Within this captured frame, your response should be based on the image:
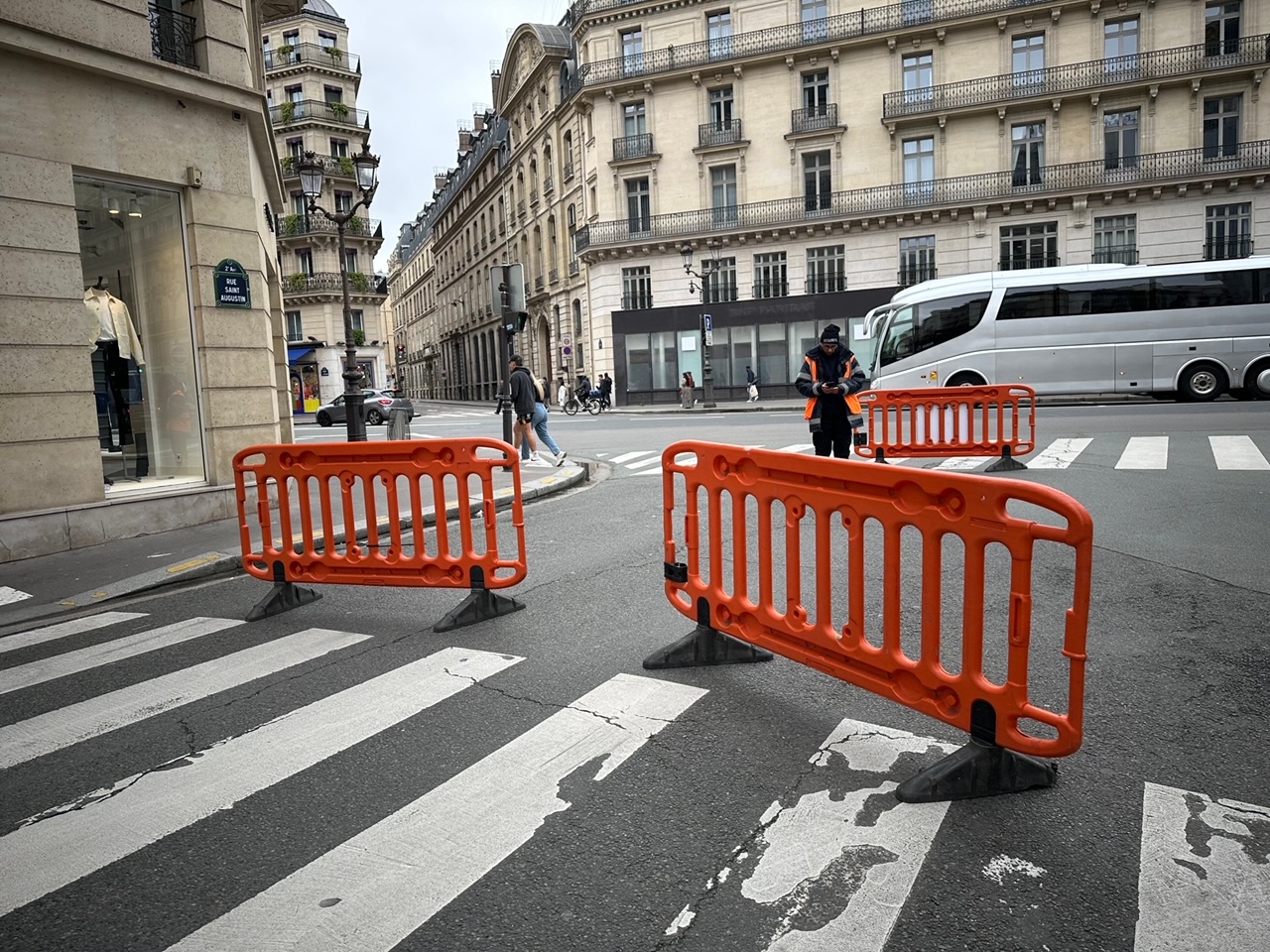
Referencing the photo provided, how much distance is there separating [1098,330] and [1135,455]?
12.8 m

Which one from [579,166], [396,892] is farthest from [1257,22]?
[396,892]

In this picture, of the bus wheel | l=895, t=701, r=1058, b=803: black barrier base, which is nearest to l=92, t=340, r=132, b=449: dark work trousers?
l=895, t=701, r=1058, b=803: black barrier base

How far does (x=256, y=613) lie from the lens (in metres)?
5.85

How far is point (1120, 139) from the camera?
1309 inches

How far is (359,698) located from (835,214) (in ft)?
115

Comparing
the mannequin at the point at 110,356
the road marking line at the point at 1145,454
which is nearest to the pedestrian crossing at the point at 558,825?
the mannequin at the point at 110,356

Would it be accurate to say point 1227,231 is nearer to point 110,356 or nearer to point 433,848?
point 110,356

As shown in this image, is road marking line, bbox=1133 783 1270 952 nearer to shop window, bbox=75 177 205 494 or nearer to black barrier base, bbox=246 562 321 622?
black barrier base, bbox=246 562 321 622

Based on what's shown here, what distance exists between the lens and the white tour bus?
21547 mm

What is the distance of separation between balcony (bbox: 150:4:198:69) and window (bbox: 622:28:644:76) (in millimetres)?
31173

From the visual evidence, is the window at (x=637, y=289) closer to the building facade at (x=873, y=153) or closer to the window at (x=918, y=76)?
the building facade at (x=873, y=153)

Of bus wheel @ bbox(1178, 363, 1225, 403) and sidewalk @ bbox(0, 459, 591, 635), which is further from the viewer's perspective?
bus wheel @ bbox(1178, 363, 1225, 403)

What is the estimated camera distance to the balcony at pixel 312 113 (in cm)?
5172

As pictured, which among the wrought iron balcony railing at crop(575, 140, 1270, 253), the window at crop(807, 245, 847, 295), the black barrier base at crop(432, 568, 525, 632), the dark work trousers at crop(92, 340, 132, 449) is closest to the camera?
the black barrier base at crop(432, 568, 525, 632)
